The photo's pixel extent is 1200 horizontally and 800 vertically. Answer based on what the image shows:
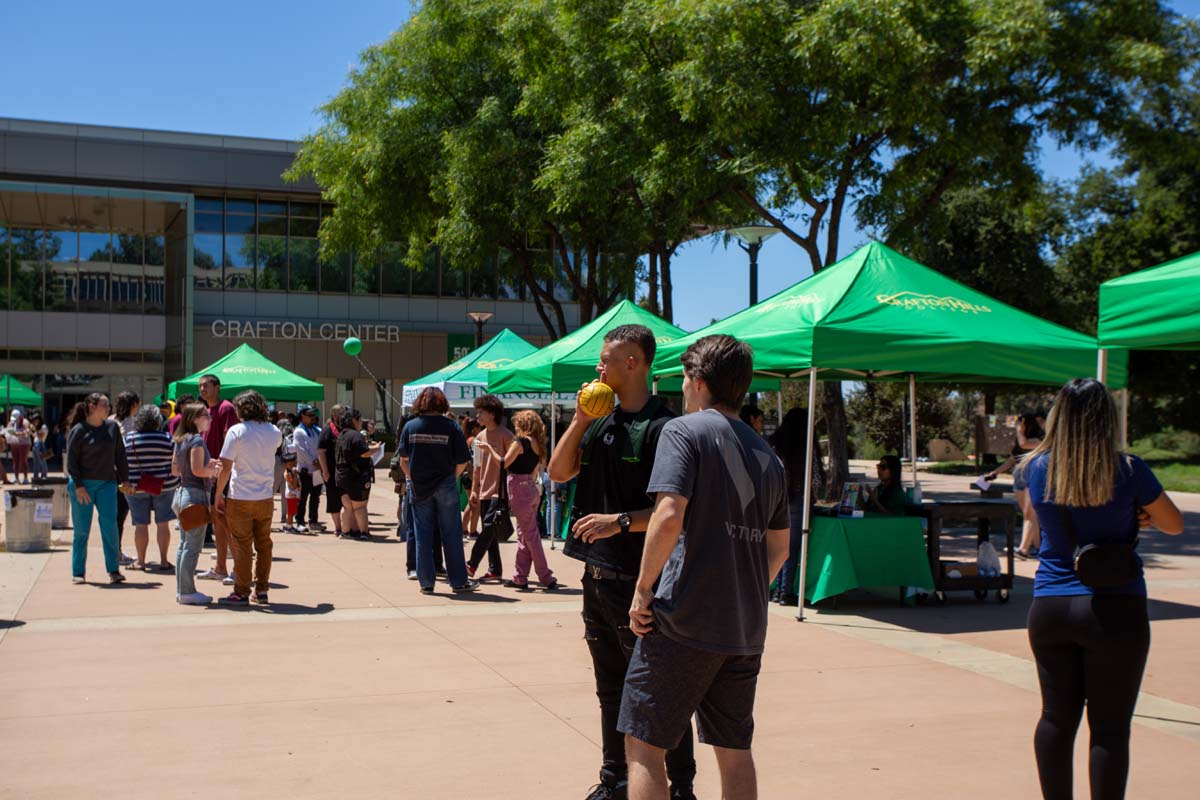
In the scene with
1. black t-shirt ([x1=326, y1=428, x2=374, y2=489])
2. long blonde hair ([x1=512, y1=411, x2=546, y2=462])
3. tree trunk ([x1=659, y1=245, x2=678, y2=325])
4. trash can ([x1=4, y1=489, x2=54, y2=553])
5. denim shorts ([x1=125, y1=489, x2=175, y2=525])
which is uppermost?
tree trunk ([x1=659, y1=245, x2=678, y2=325])

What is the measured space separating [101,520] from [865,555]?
7222 mm

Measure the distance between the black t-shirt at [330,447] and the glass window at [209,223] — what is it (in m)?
23.6

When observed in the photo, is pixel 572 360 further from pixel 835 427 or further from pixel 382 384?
pixel 382 384

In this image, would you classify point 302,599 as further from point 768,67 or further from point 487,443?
point 768,67

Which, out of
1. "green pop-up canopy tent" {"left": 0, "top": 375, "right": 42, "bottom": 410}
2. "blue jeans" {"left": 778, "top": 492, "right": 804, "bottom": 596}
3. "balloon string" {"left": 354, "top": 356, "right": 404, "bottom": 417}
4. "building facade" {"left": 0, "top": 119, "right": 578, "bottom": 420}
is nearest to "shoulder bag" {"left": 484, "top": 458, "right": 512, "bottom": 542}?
"blue jeans" {"left": 778, "top": 492, "right": 804, "bottom": 596}

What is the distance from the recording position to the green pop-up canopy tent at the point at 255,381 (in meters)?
20.0

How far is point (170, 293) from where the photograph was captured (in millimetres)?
39656

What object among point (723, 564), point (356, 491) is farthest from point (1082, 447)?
point (356, 491)

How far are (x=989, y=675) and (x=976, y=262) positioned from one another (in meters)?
29.0

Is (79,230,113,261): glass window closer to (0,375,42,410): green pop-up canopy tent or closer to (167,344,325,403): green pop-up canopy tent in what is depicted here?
(0,375,42,410): green pop-up canopy tent

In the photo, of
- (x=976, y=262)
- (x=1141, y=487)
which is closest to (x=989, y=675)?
(x=1141, y=487)

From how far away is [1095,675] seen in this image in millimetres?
4074

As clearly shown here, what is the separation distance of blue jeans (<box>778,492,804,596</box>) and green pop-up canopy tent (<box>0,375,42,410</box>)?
25.3 metres

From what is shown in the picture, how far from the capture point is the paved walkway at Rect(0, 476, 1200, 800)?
5.18 meters
